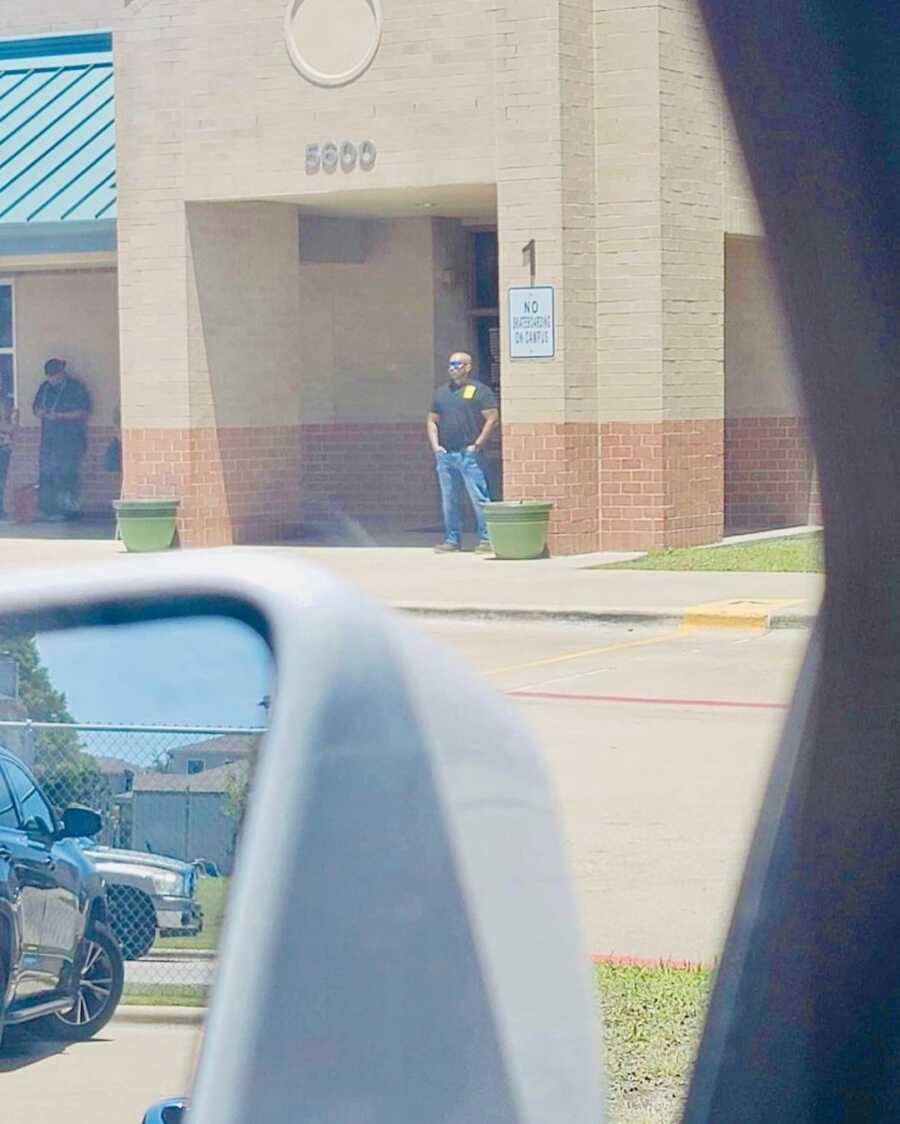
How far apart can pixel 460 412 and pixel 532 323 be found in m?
1.17

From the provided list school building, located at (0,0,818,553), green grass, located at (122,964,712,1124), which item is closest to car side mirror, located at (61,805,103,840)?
green grass, located at (122,964,712,1124)

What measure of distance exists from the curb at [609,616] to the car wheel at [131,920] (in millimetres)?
12379

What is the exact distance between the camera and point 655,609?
1433 centimetres

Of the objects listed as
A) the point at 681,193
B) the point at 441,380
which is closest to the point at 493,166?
the point at 681,193

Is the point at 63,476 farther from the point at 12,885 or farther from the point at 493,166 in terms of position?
the point at 12,885

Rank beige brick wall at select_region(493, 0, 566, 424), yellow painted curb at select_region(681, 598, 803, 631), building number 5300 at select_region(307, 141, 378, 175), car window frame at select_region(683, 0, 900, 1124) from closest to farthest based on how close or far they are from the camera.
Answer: car window frame at select_region(683, 0, 900, 1124)
yellow painted curb at select_region(681, 598, 803, 631)
beige brick wall at select_region(493, 0, 566, 424)
building number 5300 at select_region(307, 141, 378, 175)

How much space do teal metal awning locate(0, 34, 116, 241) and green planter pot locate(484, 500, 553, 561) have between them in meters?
5.40

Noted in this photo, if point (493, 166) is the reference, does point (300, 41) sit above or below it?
above

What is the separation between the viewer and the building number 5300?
18.6 metres

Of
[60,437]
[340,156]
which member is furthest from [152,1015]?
[60,437]

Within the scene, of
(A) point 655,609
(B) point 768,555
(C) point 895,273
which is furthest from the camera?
(B) point 768,555

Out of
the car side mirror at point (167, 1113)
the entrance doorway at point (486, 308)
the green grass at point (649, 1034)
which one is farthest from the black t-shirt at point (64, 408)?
the car side mirror at point (167, 1113)

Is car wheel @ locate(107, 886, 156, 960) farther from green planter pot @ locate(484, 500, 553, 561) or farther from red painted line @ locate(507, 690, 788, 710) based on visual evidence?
green planter pot @ locate(484, 500, 553, 561)

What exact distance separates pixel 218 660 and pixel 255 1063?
31 centimetres
